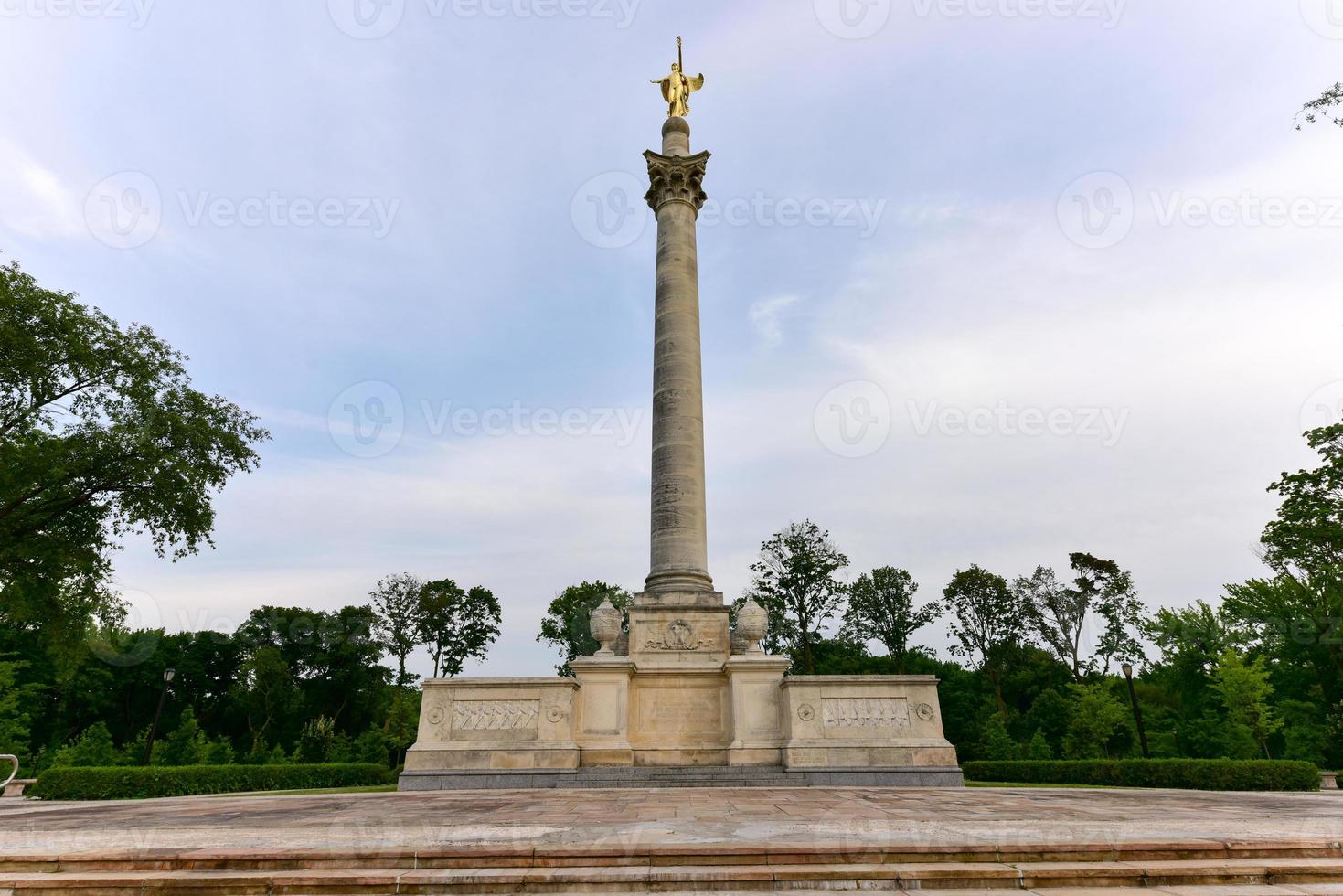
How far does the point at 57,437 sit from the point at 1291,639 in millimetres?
60163

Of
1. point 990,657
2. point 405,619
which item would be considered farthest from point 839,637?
point 405,619

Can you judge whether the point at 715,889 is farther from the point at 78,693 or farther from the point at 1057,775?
the point at 78,693

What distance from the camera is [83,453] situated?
25.7m

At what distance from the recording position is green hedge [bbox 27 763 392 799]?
22.8m

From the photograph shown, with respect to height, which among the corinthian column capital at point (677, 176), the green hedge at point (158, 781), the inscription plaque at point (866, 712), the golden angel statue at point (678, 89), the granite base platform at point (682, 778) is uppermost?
the golden angel statue at point (678, 89)

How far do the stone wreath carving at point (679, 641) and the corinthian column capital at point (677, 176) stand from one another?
17.2 m

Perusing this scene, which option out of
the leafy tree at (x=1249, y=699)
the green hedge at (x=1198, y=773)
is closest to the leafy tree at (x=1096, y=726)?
the leafy tree at (x=1249, y=699)

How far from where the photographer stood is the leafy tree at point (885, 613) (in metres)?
64.1

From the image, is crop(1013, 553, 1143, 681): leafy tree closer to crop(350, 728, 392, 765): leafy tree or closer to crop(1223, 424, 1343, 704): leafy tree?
crop(1223, 424, 1343, 704): leafy tree

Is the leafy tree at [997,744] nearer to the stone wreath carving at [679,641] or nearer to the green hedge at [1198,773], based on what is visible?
the green hedge at [1198,773]

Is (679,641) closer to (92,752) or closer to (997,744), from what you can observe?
(997,744)

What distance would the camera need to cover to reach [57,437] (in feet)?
83.9

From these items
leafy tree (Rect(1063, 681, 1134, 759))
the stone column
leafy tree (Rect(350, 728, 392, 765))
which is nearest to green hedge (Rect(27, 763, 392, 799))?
the stone column

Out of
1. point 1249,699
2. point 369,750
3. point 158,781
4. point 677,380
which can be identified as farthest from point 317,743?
point 1249,699
